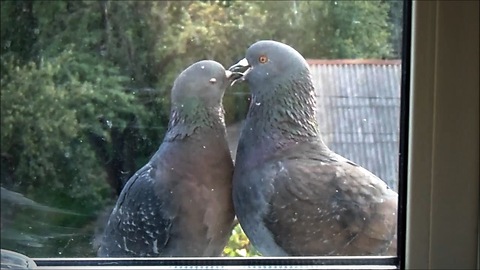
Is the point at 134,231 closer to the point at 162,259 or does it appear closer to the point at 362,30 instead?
the point at 162,259

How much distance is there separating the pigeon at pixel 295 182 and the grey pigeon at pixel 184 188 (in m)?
0.03

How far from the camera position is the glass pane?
78cm

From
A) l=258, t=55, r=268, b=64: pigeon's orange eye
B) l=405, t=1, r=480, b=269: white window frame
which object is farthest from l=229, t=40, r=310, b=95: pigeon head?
l=405, t=1, r=480, b=269: white window frame

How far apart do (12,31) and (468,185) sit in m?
0.55

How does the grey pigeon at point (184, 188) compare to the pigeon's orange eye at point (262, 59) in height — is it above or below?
below

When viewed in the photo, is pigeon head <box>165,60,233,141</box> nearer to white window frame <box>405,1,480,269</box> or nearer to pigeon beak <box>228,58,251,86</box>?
pigeon beak <box>228,58,251,86</box>

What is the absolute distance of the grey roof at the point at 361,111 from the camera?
2.57 feet

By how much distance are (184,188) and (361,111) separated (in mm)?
232

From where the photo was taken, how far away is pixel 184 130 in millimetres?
801

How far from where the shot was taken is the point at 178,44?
2.58 feet

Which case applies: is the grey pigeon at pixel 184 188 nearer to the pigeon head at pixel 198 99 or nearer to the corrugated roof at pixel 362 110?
the pigeon head at pixel 198 99

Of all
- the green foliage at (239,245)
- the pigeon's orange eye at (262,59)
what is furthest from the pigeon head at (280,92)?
the green foliage at (239,245)

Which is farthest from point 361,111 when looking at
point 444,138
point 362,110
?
point 444,138

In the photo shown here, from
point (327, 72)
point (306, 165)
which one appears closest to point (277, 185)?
point (306, 165)
